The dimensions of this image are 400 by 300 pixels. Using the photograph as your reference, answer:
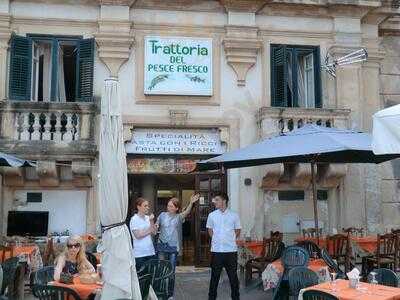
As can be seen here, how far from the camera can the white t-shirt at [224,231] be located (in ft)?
28.1

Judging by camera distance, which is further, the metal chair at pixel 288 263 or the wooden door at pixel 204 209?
the wooden door at pixel 204 209

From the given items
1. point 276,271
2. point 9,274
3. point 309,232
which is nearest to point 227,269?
point 276,271

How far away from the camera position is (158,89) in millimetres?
13234

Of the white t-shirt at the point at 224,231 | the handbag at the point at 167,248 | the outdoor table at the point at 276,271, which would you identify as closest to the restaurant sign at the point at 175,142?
the handbag at the point at 167,248

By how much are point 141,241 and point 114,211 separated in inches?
104

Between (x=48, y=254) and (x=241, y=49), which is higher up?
(x=241, y=49)

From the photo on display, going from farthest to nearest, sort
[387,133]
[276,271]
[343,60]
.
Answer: [343,60] → [276,271] → [387,133]

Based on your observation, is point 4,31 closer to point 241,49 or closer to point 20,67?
point 20,67

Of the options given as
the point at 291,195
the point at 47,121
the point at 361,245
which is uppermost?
the point at 47,121

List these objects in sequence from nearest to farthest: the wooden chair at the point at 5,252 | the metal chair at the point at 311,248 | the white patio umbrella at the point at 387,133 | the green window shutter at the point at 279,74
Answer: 1. the white patio umbrella at the point at 387,133
2. the metal chair at the point at 311,248
3. the wooden chair at the point at 5,252
4. the green window shutter at the point at 279,74

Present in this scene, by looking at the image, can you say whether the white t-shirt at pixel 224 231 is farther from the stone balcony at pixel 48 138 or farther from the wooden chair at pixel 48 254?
the stone balcony at pixel 48 138

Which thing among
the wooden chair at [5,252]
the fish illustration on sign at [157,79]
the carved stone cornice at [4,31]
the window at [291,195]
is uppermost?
the carved stone cornice at [4,31]

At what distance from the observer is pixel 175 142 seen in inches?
522

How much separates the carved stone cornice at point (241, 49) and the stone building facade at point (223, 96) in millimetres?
25
